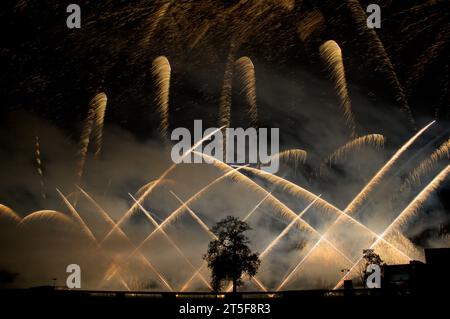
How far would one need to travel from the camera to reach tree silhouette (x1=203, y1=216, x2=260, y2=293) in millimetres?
59750

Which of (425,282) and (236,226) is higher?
(236,226)

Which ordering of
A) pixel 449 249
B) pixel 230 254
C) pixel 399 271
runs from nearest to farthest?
pixel 449 249, pixel 399 271, pixel 230 254

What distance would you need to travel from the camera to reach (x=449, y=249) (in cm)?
2802

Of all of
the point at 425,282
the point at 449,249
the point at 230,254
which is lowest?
the point at 425,282

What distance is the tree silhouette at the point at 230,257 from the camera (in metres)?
59.8

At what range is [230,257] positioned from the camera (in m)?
60.3
